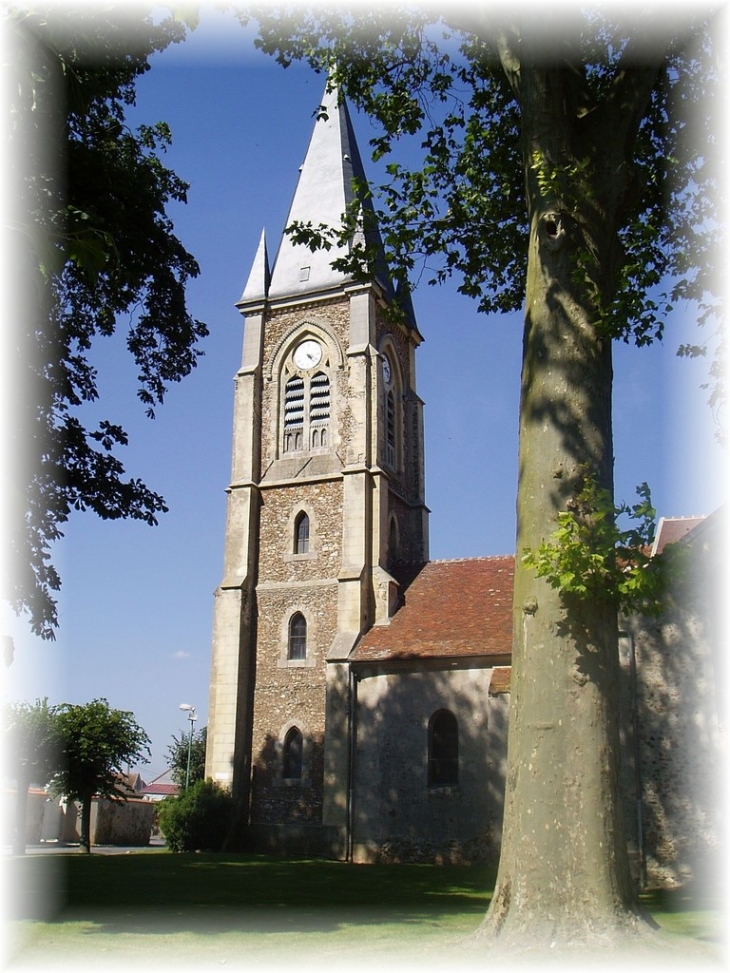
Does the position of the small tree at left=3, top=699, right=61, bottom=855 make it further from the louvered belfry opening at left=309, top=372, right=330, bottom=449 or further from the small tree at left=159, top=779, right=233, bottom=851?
the louvered belfry opening at left=309, top=372, right=330, bottom=449

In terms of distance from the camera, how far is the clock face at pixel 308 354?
106 feet

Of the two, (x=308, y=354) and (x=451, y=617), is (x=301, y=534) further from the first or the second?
(x=308, y=354)

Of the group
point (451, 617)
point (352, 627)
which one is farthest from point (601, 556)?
point (352, 627)

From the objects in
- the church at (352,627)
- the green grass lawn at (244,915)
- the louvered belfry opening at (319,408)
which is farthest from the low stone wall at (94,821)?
the green grass lawn at (244,915)

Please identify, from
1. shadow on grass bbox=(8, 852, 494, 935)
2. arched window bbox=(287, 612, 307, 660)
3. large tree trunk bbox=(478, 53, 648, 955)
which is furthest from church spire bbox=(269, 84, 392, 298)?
large tree trunk bbox=(478, 53, 648, 955)

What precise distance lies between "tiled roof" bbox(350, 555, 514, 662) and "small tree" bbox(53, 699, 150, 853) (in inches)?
431

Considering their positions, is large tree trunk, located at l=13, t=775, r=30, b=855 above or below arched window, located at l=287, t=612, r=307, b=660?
below

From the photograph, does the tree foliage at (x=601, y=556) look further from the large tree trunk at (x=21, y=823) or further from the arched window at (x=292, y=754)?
the large tree trunk at (x=21, y=823)

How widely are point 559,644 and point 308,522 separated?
2223 centimetres

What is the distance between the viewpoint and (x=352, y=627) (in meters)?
27.1

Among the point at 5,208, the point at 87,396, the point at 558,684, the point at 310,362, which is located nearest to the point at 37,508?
the point at 87,396

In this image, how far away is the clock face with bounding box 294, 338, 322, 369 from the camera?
32344 mm

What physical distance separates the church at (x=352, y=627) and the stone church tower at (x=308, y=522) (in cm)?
6

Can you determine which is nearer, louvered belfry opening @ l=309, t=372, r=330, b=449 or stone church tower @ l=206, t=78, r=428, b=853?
stone church tower @ l=206, t=78, r=428, b=853
